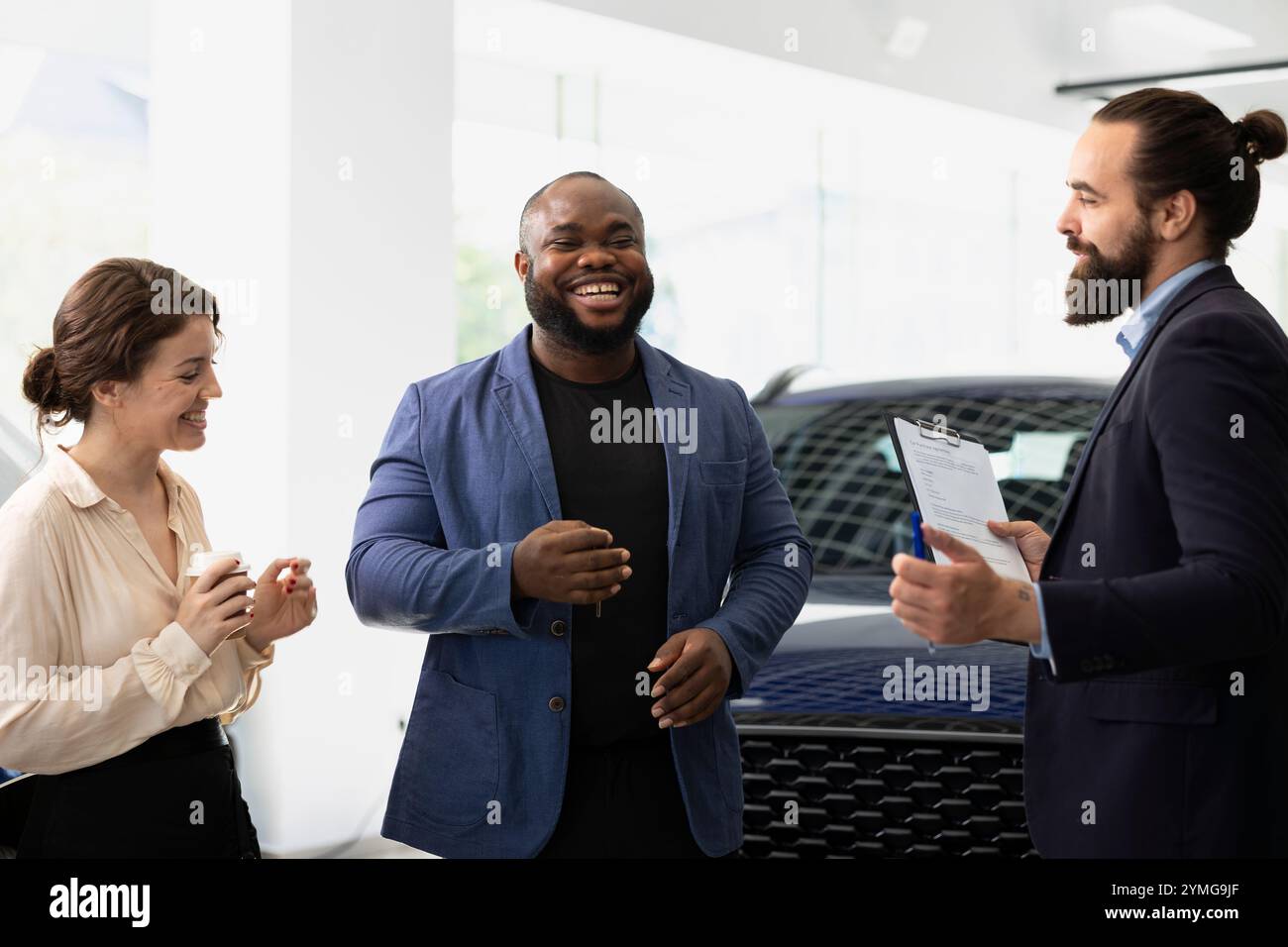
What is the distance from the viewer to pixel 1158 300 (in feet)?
5.69

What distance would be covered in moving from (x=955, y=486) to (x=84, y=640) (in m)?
1.25

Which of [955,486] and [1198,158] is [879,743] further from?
[1198,158]

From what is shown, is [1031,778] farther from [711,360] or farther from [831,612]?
[711,360]

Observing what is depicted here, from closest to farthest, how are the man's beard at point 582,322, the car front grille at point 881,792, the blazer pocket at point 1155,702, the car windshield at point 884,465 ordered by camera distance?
the blazer pocket at point 1155,702
the man's beard at point 582,322
the car front grille at point 881,792
the car windshield at point 884,465

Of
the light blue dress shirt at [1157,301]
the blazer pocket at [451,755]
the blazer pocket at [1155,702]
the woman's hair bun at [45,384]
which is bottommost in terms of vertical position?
the blazer pocket at [451,755]

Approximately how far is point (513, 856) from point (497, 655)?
0.30 metres

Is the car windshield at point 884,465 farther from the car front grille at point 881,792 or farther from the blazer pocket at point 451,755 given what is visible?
the blazer pocket at point 451,755

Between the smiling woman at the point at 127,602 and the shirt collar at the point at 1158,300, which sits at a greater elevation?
the shirt collar at the point at 1158,300

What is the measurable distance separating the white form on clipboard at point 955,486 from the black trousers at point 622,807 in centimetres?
58

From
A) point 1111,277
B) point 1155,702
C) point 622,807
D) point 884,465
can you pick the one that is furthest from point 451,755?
point 884,465

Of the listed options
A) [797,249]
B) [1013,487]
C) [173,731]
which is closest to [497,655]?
[173,731]

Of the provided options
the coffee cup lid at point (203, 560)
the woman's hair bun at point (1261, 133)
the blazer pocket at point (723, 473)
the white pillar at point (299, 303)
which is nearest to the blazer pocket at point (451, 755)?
the coffee cup lid at point (203, 560)

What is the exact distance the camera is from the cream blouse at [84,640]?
5.64 feet

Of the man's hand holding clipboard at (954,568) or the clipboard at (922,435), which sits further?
the clipboard at (922,435)
